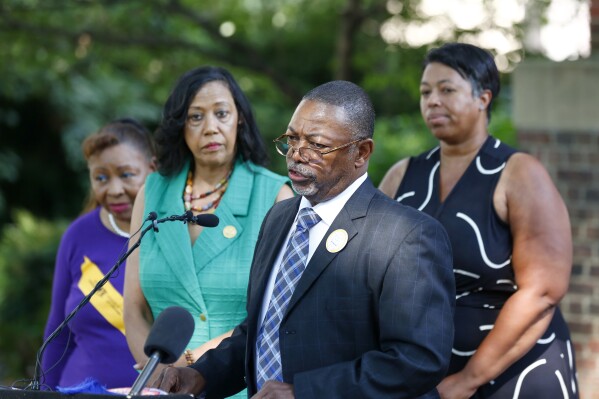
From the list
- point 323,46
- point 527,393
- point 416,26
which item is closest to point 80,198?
point 323,46

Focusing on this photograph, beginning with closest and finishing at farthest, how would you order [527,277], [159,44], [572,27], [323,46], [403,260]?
→ [403,260]
[527,277]
[572,27]
[159,44]
[323,46]

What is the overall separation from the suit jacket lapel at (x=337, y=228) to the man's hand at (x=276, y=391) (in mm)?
245

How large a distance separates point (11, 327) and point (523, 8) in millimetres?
6332

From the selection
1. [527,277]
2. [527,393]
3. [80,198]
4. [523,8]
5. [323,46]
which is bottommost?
[527,393]

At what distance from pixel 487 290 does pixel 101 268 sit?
2129 mm

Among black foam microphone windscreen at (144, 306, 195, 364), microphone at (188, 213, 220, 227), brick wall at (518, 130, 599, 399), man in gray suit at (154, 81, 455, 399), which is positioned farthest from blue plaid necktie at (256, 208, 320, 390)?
brick wall at (518, 130, 599, 399)

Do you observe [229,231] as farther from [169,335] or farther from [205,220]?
[169,335]

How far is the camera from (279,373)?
341 cm

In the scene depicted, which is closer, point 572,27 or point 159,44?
point 572,27

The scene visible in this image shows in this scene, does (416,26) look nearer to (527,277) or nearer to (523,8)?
(523,8)

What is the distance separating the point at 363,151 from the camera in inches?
136

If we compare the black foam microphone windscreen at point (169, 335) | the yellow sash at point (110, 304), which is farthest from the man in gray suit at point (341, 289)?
the yellow sash at point (110, 304)

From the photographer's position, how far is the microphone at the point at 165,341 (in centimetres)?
293

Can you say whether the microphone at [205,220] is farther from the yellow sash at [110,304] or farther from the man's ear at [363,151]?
the yellow sash at [110,304]
